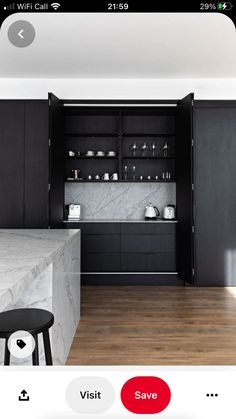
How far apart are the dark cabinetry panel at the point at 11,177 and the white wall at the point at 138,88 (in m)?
0.83

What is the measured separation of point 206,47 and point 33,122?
204cm

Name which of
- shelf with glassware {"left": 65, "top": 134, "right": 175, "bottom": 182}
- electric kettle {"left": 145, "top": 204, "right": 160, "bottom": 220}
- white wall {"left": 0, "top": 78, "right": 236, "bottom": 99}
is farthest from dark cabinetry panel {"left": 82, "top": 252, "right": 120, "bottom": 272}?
white wall {"left": 0, "top": 78, "right": 236, "bottom": 99}

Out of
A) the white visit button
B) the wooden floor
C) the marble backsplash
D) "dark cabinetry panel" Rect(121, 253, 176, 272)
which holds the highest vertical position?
the marble backsplash

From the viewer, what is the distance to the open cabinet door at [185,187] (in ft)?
12.8

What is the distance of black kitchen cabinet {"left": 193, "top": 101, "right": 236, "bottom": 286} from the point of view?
4.18 m

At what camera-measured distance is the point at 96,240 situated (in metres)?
4.28

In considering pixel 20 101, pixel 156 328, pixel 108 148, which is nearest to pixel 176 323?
pixel 156 328

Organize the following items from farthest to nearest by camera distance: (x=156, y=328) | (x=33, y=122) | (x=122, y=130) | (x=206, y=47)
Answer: (x=122, y=130) → (x=33, y=122) → (x=206, y=47) → (x=156, y=328)

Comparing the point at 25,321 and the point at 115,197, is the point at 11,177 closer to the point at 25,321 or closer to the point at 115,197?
the point at 115,197

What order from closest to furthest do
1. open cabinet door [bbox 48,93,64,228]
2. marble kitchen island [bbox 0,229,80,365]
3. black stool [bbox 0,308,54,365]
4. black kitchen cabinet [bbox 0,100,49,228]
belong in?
1. marble kitchen island [bbox 0,229,80,365]
2. black stool [bbox 0,308,54,365]
3. open cabinet door [bbox 48,93,64,228]
4. black kitchen cabinet [bbox 0,100,49,228]

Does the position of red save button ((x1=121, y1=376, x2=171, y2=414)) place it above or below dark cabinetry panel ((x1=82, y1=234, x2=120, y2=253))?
above

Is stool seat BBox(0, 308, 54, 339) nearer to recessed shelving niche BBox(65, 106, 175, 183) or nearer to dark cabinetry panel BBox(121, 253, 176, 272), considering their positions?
dark cabinetry panel BBox(121, 253, 176, 272)

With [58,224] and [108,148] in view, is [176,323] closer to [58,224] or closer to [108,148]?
[58,224]

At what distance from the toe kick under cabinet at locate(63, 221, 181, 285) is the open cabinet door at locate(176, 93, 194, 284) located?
15cm
